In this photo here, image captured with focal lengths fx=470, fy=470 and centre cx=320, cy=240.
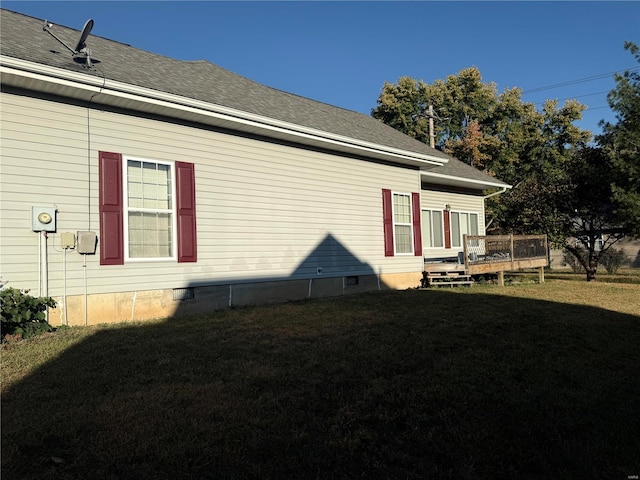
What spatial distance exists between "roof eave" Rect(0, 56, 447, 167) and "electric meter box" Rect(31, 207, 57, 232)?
178cm

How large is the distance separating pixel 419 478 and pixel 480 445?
61 cm

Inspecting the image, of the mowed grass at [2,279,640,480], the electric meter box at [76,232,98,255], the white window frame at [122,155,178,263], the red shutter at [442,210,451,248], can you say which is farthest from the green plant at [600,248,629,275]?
the electric meter box at [76,232,98,255]

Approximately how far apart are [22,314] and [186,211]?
307 centimetres

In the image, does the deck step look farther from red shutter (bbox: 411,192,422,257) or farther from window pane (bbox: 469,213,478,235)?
window pane (bbox: 469,213,478,235)

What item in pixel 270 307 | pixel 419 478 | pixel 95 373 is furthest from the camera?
pixel 270 307

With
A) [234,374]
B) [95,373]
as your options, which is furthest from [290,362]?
[95,373]

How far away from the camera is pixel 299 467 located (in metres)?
2.74

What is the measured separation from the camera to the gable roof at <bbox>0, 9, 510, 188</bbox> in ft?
22.4

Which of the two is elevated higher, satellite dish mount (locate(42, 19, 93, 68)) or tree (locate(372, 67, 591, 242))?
Answer: tree (locate(372, 67, 591, 242))

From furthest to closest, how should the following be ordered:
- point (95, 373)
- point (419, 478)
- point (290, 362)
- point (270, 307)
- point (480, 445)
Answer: point (270, 307) → point (290, 362) → point (95, 373) → point (480, 445) → point (419, 478)

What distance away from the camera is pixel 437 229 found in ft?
51.5

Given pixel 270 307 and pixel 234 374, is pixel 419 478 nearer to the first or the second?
pixel 234 374

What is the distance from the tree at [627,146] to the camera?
13695 mm

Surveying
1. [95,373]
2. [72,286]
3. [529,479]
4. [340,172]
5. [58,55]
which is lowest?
[529,479]
